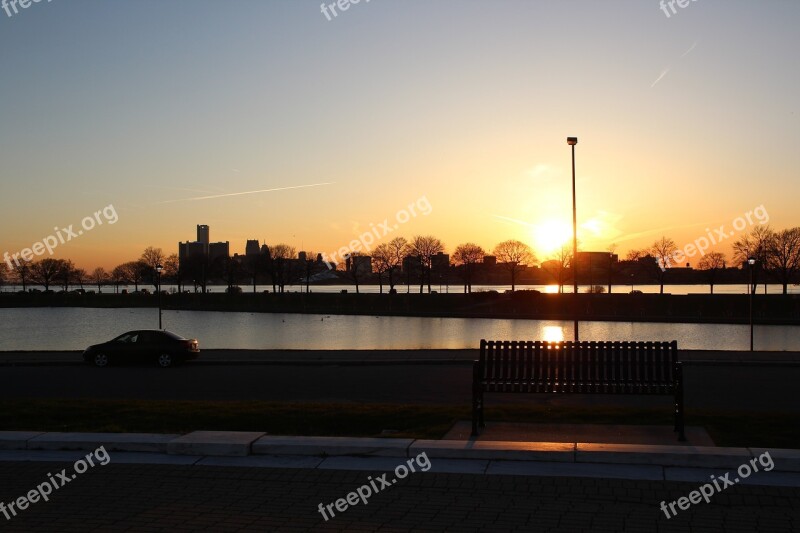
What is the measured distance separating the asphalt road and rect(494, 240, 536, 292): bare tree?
404 feet

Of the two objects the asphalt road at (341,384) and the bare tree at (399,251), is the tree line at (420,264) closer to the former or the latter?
the bare tree at (399,251)

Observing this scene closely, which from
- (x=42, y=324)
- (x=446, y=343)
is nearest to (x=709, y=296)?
(x=446, y=343)

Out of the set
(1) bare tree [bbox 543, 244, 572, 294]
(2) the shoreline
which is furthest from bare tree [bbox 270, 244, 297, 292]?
→ (2) the shoreline

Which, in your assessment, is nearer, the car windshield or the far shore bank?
the car windshield

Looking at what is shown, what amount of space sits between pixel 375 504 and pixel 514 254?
140040mm

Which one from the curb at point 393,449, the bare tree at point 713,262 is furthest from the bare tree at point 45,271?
the curb at point 393,449

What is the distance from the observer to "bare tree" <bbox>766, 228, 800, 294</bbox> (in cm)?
11112

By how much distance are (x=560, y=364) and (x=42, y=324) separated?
90.4m

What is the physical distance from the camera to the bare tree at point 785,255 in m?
111

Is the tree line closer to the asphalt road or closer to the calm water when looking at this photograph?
the calm water

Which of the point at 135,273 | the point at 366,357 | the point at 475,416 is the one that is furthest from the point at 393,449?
the point at 135,273

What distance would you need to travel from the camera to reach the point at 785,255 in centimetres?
11300

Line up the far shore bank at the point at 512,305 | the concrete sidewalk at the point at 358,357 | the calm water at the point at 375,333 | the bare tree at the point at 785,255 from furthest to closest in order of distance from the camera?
1. the bare tree at the point at 785,255
2. the far shore bank at the point at 512,305
3. the calm water at the point at 375,333
4. the concrete sidewalk at the point at 358,357

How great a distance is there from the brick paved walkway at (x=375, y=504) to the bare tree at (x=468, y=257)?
134 metres
